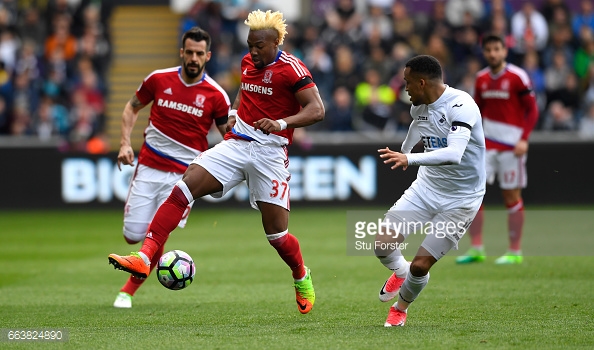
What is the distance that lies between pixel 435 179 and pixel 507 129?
4658mm

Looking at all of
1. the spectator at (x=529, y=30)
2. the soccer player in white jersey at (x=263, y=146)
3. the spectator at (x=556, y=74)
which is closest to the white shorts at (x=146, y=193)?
the soccer player in white jersey at (x=263, y=146)

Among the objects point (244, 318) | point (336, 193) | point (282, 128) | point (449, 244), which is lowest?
point (336, 193)

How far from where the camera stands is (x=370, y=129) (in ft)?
66.9

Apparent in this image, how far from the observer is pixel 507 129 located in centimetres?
1246

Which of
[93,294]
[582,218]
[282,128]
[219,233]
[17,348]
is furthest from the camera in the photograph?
[582,218]

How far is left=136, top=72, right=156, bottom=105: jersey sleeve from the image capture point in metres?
9.60

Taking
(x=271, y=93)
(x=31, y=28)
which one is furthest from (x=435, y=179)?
(x=31, y=28)

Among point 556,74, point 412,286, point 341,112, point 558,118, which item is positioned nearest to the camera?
point 412,286

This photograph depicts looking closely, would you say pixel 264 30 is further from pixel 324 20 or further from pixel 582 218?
pixel 324 20

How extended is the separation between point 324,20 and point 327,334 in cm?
1609

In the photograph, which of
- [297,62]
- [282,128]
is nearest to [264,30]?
[297,62]

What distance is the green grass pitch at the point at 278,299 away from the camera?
727 centimetres
